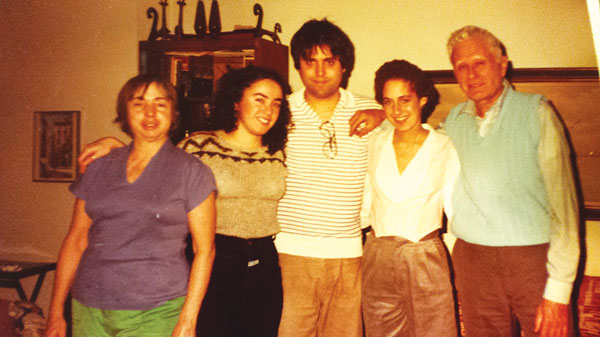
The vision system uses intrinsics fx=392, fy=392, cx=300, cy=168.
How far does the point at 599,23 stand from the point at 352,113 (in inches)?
52.8

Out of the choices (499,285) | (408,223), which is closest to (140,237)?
(408,223)

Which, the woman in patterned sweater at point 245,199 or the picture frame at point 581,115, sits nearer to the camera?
the woman in patterned sweater at point 245,199

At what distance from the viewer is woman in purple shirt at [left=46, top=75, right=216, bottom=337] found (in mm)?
1475

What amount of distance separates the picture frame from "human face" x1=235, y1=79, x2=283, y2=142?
181 centimetres

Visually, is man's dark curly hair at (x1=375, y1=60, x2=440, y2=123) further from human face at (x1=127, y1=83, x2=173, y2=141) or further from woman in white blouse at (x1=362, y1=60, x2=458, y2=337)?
human face at (x1=127, y1=83, x2=173, y2=141)

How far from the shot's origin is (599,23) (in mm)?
840

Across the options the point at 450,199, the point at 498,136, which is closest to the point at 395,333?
the point at 450,199

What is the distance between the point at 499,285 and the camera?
1772mm

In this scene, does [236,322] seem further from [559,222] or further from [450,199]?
[559,222]

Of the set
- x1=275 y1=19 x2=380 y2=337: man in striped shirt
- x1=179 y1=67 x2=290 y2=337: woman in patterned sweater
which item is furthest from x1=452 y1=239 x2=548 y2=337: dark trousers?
x1=179 y1=67 x2=290 y2=337: woman in patterned sweater

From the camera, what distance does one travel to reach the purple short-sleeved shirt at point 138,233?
4.85 feet

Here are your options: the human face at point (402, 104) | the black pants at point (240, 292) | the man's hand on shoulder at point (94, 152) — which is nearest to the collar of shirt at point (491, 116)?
the human face at point (402, 104)

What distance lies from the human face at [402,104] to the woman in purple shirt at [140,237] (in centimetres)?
94

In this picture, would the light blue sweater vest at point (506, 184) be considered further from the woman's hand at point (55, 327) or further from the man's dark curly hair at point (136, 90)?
the woman's hand at point (55, 327)
